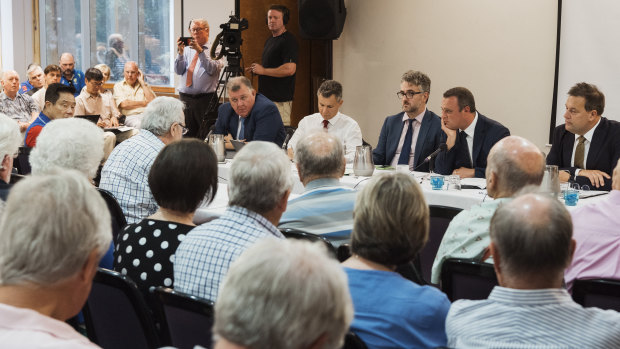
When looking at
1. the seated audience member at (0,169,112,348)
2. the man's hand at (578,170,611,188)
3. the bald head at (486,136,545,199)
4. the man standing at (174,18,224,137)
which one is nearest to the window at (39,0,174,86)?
the man standing at (174,18,224,137)

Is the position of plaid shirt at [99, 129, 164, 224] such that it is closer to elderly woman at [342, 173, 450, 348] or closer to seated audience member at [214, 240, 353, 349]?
elderly woman at [342, 173, 450, 348]

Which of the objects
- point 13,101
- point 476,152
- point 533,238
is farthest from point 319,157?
point 13,101

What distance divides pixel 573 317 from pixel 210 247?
100cm

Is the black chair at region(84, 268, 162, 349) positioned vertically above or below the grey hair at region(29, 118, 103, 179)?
below

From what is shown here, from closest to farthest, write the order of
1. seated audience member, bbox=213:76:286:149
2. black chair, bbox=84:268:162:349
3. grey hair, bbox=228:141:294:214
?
1. black chair, bbox=84:268:162:349
2. grey hair, bbox=228:141:294:214
3. seated audience member, bbox=213:76:286:149

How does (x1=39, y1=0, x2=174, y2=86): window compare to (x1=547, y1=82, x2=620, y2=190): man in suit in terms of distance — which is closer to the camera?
(x1=547, y1=82, x2=620, y2=190): man in suit

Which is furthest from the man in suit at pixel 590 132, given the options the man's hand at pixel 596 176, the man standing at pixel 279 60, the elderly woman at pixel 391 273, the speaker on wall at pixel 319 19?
the speaker on wall at pixel 319 19

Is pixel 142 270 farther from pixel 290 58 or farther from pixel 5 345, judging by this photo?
pixel 290 58

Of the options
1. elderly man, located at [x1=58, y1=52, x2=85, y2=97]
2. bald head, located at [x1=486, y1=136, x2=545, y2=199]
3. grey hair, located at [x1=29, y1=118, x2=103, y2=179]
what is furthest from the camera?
elderly man, located at [x1=58, y1=52, x2=85, y2=97]

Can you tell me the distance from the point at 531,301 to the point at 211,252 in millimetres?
898

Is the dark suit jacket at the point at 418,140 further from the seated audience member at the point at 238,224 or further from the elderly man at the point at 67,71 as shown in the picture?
the elderly man at the point at 67,71

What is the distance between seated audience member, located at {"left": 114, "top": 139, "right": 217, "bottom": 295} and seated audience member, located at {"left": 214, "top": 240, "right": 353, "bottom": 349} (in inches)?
50.7

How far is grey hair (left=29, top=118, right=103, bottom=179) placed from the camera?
304 centimetres

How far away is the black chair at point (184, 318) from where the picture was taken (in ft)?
5.50
